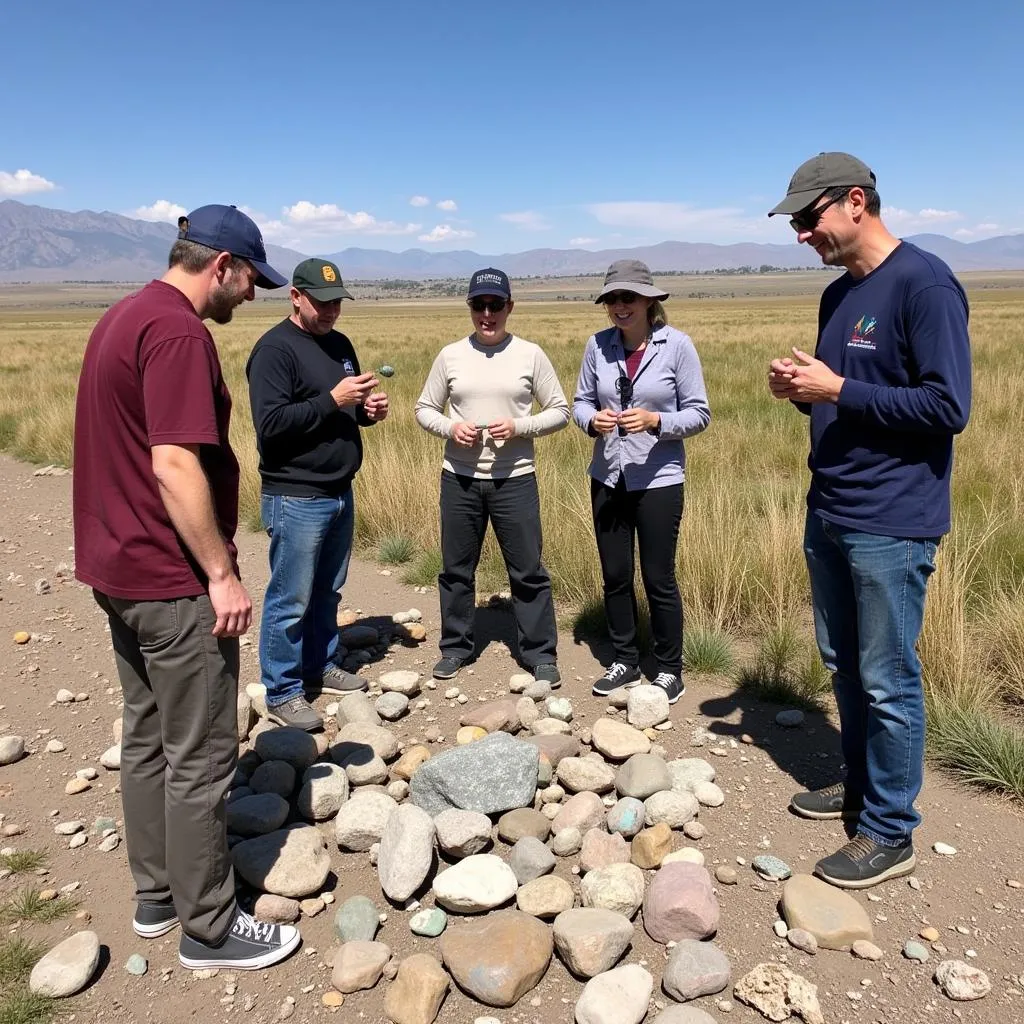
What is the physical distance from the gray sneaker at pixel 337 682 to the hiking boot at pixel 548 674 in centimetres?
89

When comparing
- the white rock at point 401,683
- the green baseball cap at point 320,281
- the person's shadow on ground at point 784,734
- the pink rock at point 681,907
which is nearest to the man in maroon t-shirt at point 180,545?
the pink rock at point 681,907

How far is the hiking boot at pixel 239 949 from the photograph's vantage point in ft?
7.25

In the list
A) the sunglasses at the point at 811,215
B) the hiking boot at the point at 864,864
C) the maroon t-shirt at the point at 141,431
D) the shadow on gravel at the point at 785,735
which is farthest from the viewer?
the shadow on gravel at the point at 785,735

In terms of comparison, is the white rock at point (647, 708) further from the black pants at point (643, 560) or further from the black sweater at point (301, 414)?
the black sweater at point (301, 414)

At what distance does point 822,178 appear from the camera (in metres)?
2.29

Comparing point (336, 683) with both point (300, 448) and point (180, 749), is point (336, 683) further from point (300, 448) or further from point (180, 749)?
point (180, 749)

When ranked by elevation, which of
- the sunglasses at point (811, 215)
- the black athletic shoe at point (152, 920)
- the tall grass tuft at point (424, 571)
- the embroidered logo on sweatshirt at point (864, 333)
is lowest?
the black athletic shoe at point (152, 920)

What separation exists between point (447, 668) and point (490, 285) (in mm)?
1957

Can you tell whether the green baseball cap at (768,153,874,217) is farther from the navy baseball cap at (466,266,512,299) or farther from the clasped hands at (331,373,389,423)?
the clasped hands at (331,373,389,423)

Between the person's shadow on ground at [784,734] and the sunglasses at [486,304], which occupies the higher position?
the sunglasses at [486,304]

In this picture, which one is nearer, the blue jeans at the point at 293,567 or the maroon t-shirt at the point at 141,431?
the maroon t-shirt at the point at 141,431

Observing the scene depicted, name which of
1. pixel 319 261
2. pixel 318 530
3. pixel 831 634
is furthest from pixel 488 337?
pixel 831 634

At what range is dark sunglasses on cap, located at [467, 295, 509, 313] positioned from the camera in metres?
3.70

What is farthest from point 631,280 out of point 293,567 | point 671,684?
point 293,567
